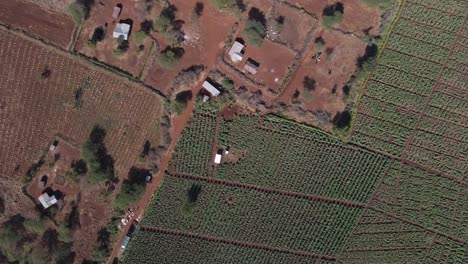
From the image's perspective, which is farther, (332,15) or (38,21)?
(38,21)

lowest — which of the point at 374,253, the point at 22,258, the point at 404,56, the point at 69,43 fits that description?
the point at 22,258

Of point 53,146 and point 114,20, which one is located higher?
point 114,20

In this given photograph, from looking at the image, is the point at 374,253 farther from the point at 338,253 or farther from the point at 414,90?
the point at 414,90

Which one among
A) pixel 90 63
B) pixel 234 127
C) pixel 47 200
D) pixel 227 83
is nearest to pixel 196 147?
pixel 234 127

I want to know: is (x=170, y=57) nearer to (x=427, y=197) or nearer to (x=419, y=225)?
(x=427, y=197)

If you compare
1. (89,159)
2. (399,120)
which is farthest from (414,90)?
(89,159)

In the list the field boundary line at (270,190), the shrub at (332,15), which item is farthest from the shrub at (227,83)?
the shrub at (332,15)
